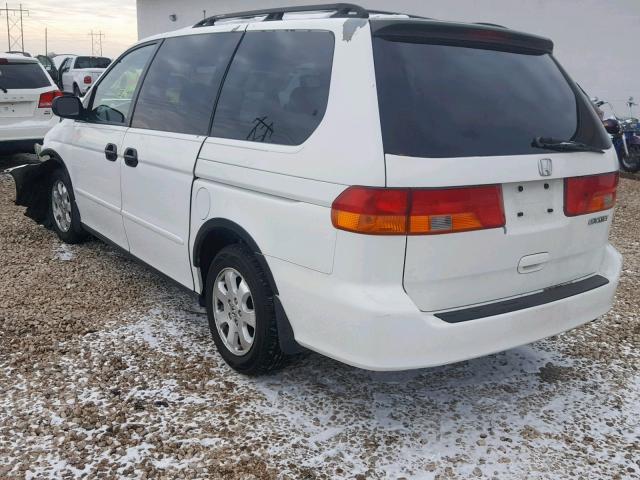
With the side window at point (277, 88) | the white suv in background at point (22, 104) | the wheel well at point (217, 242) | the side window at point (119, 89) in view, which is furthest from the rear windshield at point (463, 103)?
the white suv in background at point (22, 104)

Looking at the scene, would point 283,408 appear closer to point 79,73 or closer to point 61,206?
point 61,206

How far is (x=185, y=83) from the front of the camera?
3650mm

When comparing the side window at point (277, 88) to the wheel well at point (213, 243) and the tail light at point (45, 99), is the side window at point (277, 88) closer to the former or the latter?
the wheel well at point (213, 243)

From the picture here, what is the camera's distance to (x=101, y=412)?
2.92 meters

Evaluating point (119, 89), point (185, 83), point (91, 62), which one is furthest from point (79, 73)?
point (185, 83)

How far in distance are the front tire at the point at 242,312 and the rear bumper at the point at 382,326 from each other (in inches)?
7.5

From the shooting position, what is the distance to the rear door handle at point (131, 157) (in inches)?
153

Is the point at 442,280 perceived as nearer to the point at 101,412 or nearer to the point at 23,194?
the point at 101,412

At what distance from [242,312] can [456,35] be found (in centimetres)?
165

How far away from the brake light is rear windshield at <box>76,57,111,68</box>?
84.5 ft

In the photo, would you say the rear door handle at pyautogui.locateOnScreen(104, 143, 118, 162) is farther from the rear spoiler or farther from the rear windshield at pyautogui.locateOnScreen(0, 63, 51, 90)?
the rear windshield at pyautogui.locateOnScreen(0, 63, 51, 90)

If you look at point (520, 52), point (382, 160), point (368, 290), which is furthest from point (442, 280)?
point (520, 52)

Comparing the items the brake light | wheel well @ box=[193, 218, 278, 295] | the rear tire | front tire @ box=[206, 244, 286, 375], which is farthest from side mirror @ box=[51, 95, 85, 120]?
the rear tire

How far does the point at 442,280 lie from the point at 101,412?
1700mm
